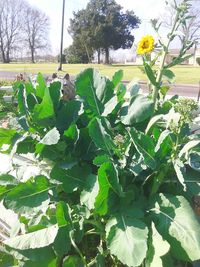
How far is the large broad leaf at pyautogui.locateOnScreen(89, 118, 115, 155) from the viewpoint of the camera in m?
2.03

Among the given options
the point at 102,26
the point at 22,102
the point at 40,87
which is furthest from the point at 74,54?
the point at 22,102

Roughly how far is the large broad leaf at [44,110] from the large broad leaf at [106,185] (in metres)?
0.51

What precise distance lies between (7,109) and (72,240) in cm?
120

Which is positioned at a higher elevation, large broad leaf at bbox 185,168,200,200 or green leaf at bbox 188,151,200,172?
green leaf at bbox 188,151,200,172

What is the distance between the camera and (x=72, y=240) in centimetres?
203

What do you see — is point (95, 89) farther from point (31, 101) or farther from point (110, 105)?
point (31, 101)

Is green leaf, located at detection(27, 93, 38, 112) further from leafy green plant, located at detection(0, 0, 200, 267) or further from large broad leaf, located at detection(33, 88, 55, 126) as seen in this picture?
large broad leaf, located at detection(33, 88, 55, 126)

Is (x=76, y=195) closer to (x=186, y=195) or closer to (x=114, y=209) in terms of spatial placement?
(x=114, y=209)

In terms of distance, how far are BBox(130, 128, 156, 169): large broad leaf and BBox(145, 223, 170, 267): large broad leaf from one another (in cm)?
32

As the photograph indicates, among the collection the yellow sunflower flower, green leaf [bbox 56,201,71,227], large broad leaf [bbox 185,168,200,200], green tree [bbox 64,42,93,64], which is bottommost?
green tree [bbox 64,42,93,64]

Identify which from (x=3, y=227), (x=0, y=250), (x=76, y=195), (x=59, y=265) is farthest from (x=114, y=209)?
(x=3, y=227)

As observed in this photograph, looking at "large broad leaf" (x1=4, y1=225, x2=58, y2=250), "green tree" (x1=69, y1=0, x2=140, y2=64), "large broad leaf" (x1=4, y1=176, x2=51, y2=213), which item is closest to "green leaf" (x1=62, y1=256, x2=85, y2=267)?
"large broad leaf" (x1=4, y1=225, x2=58, y2=250)

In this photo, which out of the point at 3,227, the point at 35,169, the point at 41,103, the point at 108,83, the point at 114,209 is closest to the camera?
the point at 114,209

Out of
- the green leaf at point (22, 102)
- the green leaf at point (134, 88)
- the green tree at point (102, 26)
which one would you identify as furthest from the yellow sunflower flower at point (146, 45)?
the green tree at point (102, 26)
